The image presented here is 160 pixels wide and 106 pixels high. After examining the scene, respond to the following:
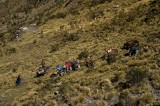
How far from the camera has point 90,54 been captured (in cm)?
3325

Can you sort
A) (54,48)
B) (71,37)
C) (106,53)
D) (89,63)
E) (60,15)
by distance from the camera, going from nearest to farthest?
(89,63), (106,53), (54,48), (71,37), (60,15)

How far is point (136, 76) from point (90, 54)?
10301mm

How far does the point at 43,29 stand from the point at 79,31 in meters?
9.77

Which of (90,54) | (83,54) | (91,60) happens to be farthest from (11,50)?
(91,60)

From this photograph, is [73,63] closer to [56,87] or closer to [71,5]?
[56,87]

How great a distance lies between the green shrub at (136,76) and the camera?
23.1m

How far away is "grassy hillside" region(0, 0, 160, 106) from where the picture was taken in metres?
23.1

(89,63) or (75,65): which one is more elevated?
(89,63)

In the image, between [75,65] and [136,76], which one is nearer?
[136,76]

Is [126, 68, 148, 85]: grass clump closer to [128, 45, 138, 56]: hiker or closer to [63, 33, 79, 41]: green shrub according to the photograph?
[128, 45, 138, 56]: hiker

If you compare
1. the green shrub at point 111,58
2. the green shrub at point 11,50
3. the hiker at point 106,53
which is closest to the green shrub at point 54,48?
the green shrub at point 11,50

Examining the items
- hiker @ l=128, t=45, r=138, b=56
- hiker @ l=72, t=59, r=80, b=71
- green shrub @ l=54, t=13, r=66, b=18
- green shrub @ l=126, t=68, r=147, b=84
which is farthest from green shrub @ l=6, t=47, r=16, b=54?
green shrub @ l=126, t=68, r=147, b=84

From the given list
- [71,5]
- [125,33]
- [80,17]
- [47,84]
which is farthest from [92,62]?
[71,5]

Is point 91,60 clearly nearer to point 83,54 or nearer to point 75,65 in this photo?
point 75,65
